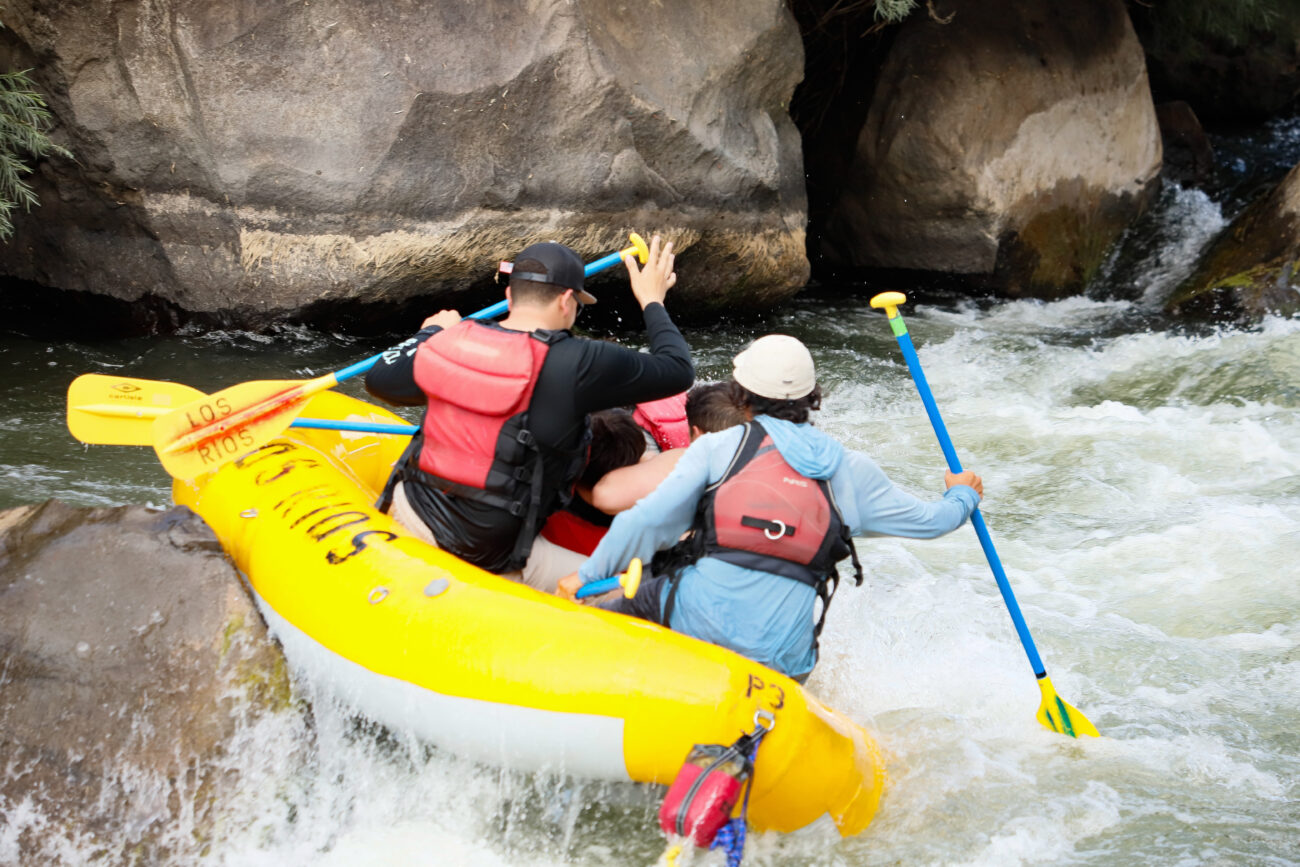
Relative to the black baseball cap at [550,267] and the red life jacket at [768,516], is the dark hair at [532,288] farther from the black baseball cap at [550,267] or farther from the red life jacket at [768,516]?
the red life jacket at [768,516]

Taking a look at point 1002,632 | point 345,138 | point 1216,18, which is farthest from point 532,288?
point 1216,18

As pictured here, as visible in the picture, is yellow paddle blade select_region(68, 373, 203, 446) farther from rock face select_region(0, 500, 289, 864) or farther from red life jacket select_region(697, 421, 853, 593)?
red life jacket select_region(697, 421, 853, 593)

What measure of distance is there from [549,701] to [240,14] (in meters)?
3.81

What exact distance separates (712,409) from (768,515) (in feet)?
1.72

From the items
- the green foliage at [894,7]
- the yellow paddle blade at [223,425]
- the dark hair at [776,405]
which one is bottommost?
the yellow paddle blade at [223,425]

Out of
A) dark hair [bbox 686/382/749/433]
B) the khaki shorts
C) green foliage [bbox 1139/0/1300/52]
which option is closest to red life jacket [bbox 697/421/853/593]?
dark hair [bbox 686/382/749/433]

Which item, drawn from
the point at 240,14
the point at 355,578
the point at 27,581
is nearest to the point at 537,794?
the point at 355,578

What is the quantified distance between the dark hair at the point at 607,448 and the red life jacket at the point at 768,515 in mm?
587

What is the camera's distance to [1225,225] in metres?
7.60

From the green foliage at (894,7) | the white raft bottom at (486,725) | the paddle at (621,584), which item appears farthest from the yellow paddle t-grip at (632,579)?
the green foliage at (894,7)

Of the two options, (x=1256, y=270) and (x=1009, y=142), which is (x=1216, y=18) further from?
(x=1256, y=270)

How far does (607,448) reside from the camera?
2910 millimetres

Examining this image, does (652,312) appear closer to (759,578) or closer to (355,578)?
(759,578)

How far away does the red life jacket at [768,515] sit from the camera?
230 cm
